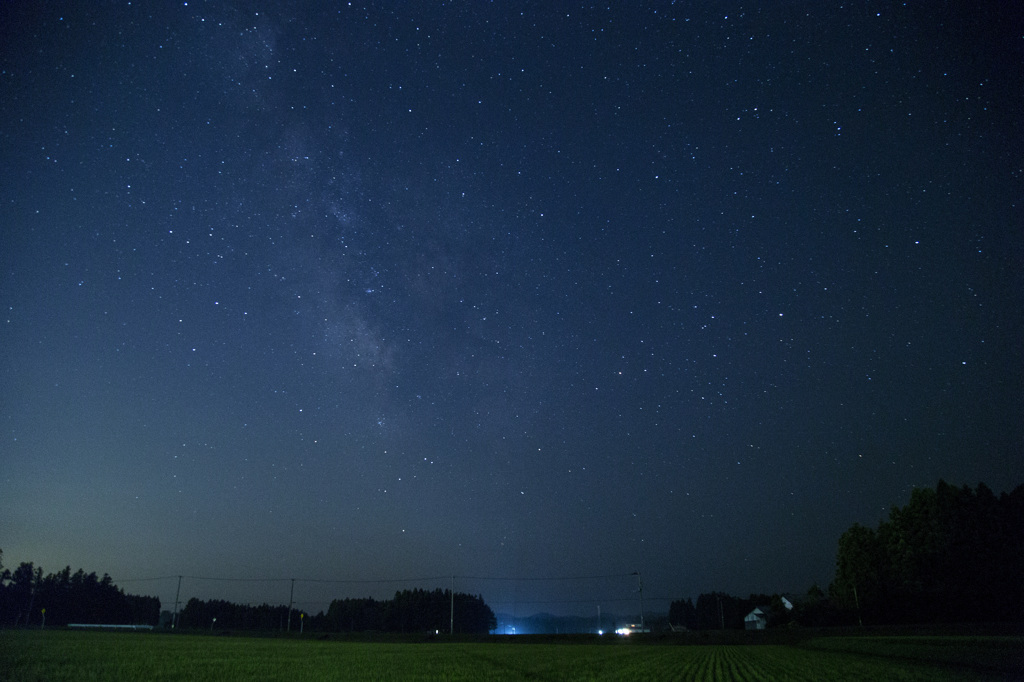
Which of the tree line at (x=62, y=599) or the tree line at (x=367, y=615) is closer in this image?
the tree line at (x=62, y=599)

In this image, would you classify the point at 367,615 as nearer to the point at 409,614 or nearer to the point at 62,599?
the point at 409,614

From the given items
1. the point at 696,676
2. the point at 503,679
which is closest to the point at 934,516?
the point at 696,676

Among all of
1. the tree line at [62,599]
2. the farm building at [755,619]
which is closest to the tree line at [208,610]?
the tree line at [62,599]

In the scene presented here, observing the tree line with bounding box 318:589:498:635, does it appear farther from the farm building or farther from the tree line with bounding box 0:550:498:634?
the farm building

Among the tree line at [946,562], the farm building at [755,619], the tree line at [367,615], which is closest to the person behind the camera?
the tree line at [946,562]

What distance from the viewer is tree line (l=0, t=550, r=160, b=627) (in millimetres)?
111250

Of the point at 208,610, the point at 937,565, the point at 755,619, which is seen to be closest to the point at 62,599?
the point at 208,610

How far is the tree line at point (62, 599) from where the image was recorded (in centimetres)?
11125

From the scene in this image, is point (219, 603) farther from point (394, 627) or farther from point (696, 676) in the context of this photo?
point (696, 676)

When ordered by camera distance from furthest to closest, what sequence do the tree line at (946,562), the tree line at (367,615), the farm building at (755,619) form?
the tree line at (367,615) → the farm building at (755,619) → the tree line at (946,562)

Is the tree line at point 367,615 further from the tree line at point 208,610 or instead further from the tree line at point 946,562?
the tree line at point 946,562

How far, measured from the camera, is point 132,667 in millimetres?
20156

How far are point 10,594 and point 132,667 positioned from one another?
→ 12791 centimetres

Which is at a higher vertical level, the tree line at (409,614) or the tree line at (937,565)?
the tree line at (937,565)
